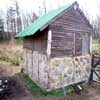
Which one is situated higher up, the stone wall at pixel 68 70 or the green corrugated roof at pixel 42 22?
the green corrugated roof at pixel 42 22

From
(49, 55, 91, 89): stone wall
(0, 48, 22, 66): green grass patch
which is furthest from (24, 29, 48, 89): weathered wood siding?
(0, 48, 22, 66): green grass patch

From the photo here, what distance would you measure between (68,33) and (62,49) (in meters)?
1.02

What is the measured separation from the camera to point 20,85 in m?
9.42

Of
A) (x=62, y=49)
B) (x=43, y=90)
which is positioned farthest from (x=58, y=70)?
(x=43, y=90)

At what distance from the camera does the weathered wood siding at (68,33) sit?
7801 millimetres

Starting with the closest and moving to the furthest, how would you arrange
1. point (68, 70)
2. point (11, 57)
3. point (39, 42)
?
point (68, 70)
point (39, 42)
point (11, 57)

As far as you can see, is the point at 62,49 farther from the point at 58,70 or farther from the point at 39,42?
the point at 39,42

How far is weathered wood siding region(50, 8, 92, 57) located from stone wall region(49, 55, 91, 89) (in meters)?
0.43

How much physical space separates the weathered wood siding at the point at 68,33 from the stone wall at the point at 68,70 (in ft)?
1.40

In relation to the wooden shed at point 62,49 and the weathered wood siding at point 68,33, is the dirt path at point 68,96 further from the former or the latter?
the weathered wood siding at point 68,33

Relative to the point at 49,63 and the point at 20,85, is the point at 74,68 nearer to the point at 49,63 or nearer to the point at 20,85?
the point at 49,63

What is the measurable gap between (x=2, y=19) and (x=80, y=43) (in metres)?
29.9

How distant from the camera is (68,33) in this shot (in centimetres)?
823

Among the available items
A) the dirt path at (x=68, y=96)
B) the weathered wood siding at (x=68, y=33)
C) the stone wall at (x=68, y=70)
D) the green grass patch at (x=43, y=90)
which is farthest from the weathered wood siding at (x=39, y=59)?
the dirt path at (x=68, y=96)
